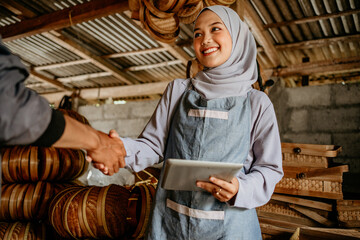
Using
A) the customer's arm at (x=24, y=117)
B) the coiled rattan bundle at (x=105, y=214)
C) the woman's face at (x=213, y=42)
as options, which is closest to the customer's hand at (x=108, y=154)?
the customer's arm at (x=24, y=117)

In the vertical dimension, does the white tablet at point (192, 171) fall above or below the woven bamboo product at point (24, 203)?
above

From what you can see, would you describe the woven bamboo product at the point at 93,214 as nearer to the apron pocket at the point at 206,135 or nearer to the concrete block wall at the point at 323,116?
the apron pocket at the point at 206,135

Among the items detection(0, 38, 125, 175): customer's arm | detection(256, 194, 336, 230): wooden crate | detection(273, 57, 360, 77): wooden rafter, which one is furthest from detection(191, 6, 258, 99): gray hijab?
detection(273, 57, 360, 77): wooden rafter

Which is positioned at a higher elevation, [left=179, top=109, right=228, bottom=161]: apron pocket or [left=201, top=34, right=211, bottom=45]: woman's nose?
[left=201, top=34, right=211, bottom=45]: woman's nose

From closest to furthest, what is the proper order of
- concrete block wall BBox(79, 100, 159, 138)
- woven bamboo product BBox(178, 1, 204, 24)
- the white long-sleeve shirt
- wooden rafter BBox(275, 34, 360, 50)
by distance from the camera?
1. the white long-sleeve shirt
2. woven bamboo product BBox(178, 1, 204, 24)
3. wooden rafter BBox(275, 34, 360, 50)
4. concrete block wall BBox(79, 100, 159, 138)

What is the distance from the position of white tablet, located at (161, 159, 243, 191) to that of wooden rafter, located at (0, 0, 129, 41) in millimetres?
2924

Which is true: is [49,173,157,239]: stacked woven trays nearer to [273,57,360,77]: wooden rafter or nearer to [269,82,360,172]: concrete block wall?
[269,82,360,172]: concrete block wall

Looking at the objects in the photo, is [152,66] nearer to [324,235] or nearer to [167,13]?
[167,13]

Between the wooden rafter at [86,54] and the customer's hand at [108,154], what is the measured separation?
4389 millimetres

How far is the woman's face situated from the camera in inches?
60.6

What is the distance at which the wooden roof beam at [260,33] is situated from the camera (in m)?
3.84

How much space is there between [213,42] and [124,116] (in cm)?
497

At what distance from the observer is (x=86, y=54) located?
5.66 m

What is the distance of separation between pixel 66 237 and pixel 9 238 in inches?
23.3
